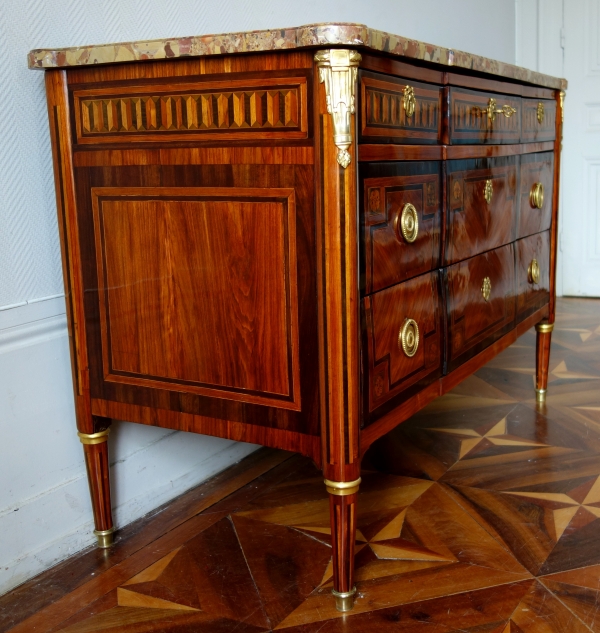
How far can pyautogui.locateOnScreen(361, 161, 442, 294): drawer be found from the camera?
129cm

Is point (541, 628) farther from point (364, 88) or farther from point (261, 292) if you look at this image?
point (364, 88)

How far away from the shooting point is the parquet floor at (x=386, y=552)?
134cm

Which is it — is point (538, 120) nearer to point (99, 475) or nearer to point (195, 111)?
point (195, 111)

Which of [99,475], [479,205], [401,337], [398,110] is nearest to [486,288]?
[479,205]

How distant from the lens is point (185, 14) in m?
1.79

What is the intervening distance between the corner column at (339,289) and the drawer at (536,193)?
3.22 feet

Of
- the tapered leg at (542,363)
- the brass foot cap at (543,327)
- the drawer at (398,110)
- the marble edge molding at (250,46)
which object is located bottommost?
the tapered leg at (542,363)

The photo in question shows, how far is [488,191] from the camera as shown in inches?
70.5

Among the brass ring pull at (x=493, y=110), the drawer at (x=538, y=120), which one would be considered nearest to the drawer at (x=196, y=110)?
the brass ring pull at (x=493, y=110)

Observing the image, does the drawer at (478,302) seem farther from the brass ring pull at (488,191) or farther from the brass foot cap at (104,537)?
the brass foot cap at (104,537)

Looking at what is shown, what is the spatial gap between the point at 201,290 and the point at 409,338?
15.4 inches

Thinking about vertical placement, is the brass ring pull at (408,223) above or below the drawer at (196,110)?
below

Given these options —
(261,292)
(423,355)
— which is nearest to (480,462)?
(423,355)

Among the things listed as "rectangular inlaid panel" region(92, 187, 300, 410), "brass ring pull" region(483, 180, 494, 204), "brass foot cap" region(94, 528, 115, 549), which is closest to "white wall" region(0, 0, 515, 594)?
"brass foot cap" region(94, 528, 115, 549)
